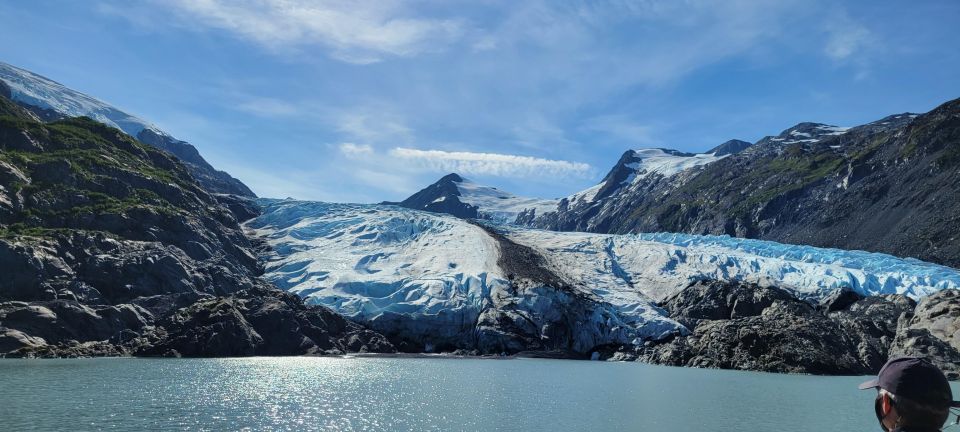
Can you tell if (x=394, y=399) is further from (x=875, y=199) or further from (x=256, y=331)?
(x=875, y=199)

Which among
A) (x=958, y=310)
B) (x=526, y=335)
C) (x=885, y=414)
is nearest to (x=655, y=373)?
(x=526, y=335)

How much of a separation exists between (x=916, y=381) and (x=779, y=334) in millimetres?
82981

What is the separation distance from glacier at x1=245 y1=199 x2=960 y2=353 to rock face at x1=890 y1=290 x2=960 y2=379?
20.2 m

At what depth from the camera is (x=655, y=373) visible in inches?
2758

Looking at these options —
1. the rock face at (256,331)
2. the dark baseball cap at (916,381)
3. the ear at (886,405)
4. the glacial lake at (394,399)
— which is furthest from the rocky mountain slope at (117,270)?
the dark baseball cap at (916,381)

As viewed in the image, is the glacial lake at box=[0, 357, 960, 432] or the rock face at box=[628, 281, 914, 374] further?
the rock face at box=[628, 281, 914, 374]

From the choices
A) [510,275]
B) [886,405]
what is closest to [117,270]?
[510,275]

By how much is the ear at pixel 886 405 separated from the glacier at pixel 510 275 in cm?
8994

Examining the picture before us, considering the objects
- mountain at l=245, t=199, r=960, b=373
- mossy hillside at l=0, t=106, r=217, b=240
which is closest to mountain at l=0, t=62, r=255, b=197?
mossy hillside at l=0, t=106, r=217, b=240

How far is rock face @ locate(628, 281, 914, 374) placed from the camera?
77.5 metres

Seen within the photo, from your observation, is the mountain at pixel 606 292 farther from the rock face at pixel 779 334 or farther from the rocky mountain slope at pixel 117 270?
the rocky mountain slope at pixel 117 270

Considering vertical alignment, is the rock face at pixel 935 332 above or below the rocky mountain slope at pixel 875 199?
below

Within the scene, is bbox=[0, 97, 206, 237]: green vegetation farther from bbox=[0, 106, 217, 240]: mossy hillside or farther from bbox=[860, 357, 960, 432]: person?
bbox=[860, 357, 960, 432]: person

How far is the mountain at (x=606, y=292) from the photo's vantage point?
84.0m
